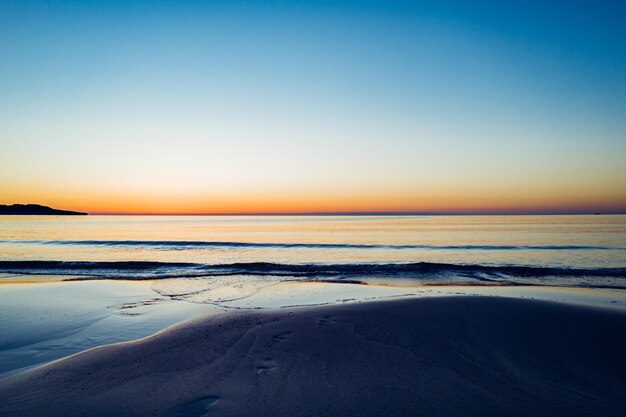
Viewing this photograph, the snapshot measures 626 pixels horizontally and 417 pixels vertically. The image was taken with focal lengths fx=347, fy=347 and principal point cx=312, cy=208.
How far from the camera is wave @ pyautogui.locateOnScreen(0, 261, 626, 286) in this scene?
659 inches

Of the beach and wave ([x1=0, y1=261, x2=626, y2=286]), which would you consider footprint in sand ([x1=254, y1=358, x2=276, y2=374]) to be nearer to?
the beach

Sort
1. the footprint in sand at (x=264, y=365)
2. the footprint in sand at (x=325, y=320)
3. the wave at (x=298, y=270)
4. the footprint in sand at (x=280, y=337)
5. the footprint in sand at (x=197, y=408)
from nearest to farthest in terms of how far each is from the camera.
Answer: the footprint in sand at (x=197, y=408), the footprint in sand at (x=264, y=365), the footprint in sand at (x=280, y=337), the footprint in sand at (x=325, y=320), the wave at (x=298, y=270)

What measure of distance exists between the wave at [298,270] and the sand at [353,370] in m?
9.24

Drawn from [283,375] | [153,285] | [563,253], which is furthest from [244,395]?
[563,253]

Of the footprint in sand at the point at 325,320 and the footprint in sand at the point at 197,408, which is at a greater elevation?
the footprint in sand at the point at 197,408

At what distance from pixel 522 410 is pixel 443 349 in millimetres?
1891

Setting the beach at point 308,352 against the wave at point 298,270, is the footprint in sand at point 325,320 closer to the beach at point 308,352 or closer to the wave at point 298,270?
the beach at point 308,352

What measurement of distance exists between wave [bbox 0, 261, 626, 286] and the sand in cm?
924

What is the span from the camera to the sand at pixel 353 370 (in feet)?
14.0

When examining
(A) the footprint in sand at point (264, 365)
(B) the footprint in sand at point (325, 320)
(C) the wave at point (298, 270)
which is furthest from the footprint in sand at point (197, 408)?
(C) the wave at point (298, 270)

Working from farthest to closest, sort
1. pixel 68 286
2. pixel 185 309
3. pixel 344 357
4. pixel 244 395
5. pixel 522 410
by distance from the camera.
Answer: pixel 68 286, pixel 185 309, pixel 344 357, pixel 244 395, pixel 522 410

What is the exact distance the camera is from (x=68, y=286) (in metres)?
13.8

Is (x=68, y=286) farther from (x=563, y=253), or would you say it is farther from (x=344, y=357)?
(x=563, y=253)

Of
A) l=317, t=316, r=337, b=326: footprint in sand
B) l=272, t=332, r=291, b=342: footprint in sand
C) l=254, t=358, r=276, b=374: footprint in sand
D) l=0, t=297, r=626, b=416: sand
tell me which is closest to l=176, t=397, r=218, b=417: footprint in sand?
l=0, t=297, r=626, b=416: sand
